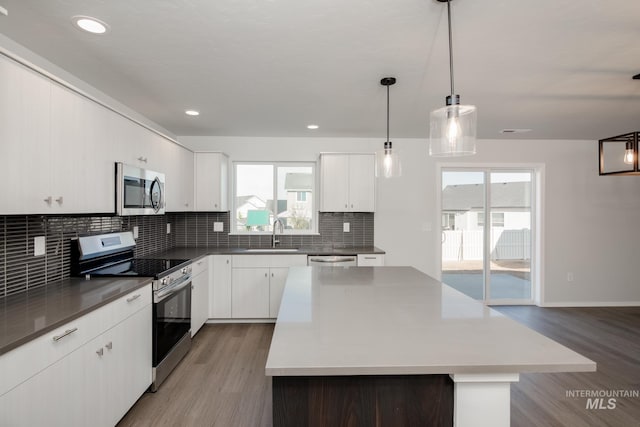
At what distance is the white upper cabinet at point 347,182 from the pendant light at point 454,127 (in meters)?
2.59

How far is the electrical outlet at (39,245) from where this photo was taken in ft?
6.53

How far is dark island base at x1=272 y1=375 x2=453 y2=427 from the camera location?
46.6 inches

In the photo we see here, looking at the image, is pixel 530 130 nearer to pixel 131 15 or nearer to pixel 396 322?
pixel 396 322

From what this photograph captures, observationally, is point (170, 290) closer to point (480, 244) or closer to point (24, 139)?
point (24, 139)

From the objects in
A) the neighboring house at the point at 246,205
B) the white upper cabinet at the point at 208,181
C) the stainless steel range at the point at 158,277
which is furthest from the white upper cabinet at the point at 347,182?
the stainless steel range at the point at 158,277

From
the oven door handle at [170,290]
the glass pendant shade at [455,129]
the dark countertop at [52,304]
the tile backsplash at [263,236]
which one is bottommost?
the oven door handle at [170,290]

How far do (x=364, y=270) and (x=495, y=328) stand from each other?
1437 millimetres

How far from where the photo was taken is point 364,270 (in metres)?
2.78

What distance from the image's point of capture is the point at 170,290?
2555 mm

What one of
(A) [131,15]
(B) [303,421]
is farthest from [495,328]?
(A) [131,15]

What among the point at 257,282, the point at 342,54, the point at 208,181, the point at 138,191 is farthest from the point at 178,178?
the point at 342,54

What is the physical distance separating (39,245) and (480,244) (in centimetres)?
492

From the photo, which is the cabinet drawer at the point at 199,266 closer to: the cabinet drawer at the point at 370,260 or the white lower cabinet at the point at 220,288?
the white lower cabinet at the point at 220,288

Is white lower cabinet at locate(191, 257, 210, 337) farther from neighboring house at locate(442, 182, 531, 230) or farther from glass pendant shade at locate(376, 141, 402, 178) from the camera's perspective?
neighboring house at locate(442, 182, 531, 230)
